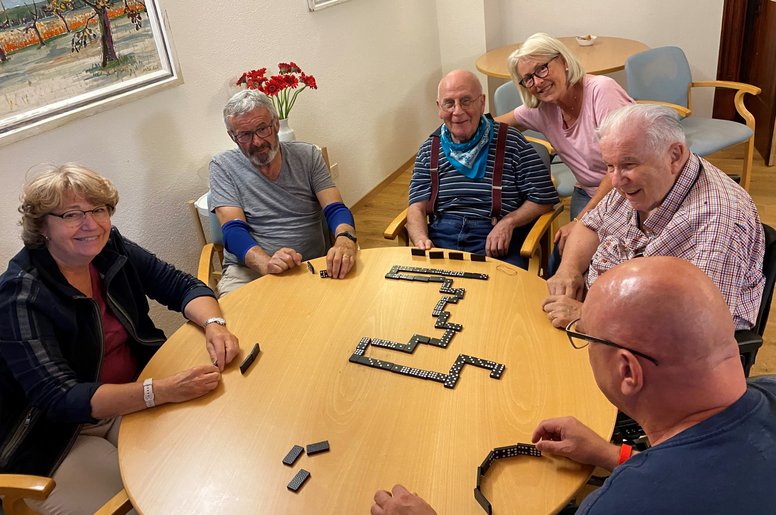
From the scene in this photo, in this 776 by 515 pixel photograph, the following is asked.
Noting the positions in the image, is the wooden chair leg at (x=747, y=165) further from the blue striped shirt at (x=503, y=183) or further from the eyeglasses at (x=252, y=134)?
the eyeglasses at (x=252, y=134)

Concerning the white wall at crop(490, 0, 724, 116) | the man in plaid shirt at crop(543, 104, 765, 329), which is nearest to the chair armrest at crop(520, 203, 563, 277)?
the man in plaid shirt at crop(543, 104, 765, 329)

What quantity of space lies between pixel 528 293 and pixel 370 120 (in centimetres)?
269

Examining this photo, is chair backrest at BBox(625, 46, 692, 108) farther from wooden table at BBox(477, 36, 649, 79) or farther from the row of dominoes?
the row of dominoes

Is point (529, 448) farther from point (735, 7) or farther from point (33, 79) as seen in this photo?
point (735, 7)

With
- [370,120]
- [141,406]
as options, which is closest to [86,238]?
[141,406]

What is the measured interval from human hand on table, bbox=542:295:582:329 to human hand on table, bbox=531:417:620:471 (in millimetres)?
415

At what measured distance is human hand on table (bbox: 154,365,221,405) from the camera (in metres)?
1.56

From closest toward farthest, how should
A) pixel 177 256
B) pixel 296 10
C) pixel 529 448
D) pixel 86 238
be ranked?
pixel 529 448 < pixel 86 238 < pixel 177 256 < pixel 296 10

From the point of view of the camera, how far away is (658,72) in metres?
3.75

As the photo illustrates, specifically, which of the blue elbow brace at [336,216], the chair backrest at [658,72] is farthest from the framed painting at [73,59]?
the chair backrest at [658,72]

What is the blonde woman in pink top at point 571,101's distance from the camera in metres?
2.47

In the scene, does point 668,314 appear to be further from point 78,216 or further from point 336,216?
point 336,216

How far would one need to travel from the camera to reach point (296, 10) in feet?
11.2

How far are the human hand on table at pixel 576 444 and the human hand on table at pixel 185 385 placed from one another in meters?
0.83
